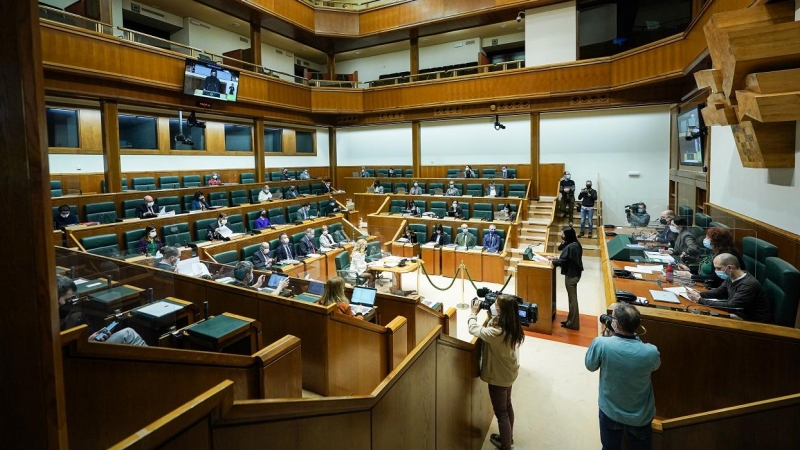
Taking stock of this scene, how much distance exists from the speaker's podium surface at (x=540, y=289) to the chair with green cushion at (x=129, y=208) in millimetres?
7010

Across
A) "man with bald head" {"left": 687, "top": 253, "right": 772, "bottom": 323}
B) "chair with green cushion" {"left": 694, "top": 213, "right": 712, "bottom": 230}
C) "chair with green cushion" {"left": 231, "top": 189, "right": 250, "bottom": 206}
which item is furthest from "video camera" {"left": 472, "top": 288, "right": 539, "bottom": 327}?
"chair with green cushion" {"left": 231, "top": 189, "right": 250, "bottom": 206}

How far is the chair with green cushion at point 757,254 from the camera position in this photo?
354 centimetres

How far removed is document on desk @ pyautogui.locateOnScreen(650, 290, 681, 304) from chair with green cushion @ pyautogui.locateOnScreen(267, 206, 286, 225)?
744cm

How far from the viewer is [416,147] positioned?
1388 centimetres

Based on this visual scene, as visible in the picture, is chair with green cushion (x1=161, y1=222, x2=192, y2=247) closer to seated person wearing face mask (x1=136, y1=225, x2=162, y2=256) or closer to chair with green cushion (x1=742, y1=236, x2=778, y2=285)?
seated person wearing face mask (x1=136, y1=225, x2=162, y2=256)

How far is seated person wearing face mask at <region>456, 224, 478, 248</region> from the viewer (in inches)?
333

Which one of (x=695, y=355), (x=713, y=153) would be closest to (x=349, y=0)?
(x=713, y=153)

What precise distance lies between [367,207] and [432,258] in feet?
12.7

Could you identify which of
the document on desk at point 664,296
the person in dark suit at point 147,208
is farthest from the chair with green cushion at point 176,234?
the document on desk at point 664,296

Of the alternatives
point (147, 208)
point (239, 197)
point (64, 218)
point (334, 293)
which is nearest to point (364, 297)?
point (334, 293)

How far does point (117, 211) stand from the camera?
7.62 m

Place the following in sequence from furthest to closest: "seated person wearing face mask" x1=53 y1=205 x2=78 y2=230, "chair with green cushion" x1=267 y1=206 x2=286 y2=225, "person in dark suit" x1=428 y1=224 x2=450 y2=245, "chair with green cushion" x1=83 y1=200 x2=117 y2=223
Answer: "chair with green cushion" x1=267 y1=206 x2=286 y2=225, "person in dark suit" x1=428 y1=224 x2=450 y2=245, "chair with green cushion" x1=83 y1=200 x2=117 y2=223, "seated person wearing face mask" x1=53 y1=205 x2=78 y2=230

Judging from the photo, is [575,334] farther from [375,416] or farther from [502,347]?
[375,416]

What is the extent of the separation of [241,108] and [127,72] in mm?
3131
